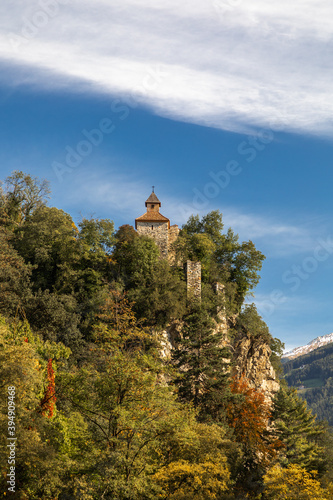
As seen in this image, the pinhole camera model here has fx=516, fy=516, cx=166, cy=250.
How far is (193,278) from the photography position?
38812 millimetres

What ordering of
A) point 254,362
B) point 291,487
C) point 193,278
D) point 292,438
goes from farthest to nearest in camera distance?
point 254,362 → point 193,278 → point 292,438 → point 291,487

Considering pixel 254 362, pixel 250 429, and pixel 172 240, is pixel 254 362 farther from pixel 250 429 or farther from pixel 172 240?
pixel 250 429

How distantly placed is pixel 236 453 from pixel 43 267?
19.1 metres

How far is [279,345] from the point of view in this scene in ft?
167

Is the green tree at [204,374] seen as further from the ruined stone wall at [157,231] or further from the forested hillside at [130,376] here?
the ruined stone wall at [157,231]

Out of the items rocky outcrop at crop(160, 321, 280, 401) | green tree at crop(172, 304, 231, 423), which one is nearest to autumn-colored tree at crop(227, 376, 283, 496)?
green tree at crop(172, 304, 231, 423)

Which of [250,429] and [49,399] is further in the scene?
[250,429]

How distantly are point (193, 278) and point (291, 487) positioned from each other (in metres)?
19.8

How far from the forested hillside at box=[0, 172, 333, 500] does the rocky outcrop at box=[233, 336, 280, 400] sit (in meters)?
0.50

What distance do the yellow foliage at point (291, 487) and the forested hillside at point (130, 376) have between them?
80 mm

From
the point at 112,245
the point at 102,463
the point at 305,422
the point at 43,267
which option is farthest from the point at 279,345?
the point at 102,463

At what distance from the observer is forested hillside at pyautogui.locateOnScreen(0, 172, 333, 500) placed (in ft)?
57.1

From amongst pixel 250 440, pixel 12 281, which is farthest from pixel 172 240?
pixel 250 440

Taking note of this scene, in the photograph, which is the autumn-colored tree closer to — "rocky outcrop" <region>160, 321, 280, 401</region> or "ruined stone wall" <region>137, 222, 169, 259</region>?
"rocky outcrop" <region>160, 321, 280, 401</region>
